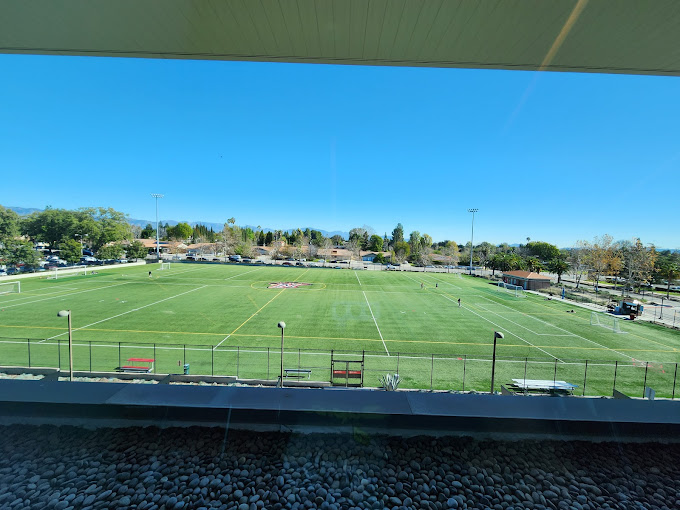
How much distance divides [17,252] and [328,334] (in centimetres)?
4061

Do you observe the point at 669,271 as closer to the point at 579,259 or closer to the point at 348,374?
the point at 579,259

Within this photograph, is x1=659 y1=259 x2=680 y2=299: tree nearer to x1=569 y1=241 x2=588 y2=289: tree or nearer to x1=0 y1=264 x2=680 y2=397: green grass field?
x1=569 y1=241 x2=588 y2=289: tree

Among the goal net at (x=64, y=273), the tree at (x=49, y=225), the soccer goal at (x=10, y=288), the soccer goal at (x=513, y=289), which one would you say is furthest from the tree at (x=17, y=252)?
the soccer goal at (x=513, y=289)

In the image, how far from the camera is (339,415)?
234cm

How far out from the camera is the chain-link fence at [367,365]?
35.9ft

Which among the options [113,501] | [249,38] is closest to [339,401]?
[113,501]

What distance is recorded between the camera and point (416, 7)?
2740 millimetres

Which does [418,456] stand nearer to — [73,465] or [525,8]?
[73,465]

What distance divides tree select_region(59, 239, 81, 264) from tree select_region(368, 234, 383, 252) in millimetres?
68632

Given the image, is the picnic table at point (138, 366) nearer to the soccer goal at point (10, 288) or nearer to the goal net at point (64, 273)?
the soccer goal at point (10, 288)

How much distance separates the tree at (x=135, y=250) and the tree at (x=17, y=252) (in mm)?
13108

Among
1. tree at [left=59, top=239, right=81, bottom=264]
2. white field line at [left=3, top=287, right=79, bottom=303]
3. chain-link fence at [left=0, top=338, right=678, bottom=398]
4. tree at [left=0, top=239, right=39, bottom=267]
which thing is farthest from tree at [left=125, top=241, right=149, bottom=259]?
chain-link fence at [left=0, top=338, right=678, bottom=398]

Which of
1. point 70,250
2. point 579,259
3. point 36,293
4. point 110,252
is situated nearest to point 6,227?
point 70,250

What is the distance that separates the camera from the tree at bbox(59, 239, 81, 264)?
3891cm
